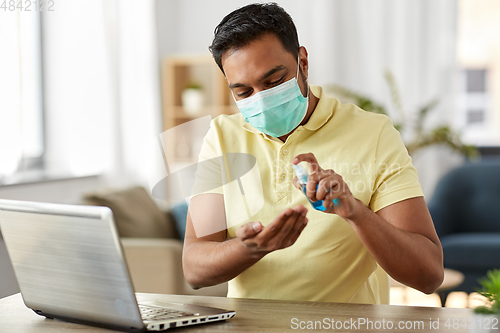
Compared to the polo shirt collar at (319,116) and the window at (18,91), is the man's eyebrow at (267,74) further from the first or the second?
the window at (18,91)

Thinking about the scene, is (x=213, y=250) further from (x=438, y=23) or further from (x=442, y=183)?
(x=438, y=23)

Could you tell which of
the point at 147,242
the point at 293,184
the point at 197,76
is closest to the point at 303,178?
the point at 293,184

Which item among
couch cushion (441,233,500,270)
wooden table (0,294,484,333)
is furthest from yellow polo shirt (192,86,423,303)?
couch cushion (441,233,500,270)

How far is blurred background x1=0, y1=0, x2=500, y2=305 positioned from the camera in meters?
3.10

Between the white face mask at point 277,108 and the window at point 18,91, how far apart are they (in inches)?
73.0

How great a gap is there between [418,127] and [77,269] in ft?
10.6

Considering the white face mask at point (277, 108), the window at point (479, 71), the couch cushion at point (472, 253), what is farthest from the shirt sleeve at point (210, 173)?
the window at point (479, 71)

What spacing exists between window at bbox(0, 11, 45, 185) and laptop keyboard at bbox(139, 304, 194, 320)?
6.30ft

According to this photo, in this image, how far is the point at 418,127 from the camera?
3.61 metres

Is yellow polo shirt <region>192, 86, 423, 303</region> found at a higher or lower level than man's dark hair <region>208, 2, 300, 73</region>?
lower

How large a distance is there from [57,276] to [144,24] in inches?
125
